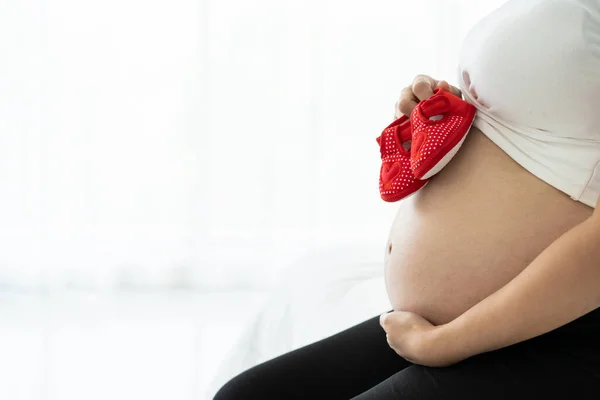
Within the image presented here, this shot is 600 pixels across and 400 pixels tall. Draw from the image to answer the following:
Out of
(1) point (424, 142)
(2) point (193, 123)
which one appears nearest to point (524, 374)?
(1) point (424, 142)

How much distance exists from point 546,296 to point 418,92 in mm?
376

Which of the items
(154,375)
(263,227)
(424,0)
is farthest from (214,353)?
(424,0)

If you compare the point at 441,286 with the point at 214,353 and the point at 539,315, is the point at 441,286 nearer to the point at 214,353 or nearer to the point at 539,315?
the point at 539,315

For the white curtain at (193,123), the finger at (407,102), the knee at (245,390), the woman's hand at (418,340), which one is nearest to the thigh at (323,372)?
the knee at (245,390)

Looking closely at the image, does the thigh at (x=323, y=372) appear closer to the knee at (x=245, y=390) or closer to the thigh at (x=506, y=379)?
the knee at (x=245, y=390)

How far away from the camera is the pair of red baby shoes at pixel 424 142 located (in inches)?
37.1

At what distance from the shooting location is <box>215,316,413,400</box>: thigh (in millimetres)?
1031

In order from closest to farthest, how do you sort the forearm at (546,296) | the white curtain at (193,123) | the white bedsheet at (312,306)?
the forearm at (546,296)
the white bedsheet at (312,306)
the white curtain at (193,123)

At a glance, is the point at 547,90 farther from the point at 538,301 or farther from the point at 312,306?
the point at 312,306

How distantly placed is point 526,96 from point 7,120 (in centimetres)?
210

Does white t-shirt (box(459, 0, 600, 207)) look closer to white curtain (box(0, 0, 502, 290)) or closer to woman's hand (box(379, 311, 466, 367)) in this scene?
woman's hand (box(379, 311, 466, 367))

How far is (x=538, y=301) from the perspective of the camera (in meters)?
0.80

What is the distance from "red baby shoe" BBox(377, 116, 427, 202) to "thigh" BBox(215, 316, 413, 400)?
0.23m

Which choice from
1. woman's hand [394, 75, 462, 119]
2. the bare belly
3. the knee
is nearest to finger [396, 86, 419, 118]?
woman's hand [394, 75, 462, 119]
